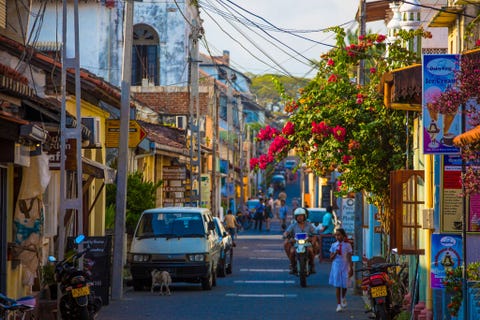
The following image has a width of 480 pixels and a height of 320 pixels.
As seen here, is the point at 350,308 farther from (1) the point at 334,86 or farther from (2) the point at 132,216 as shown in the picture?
(2) the point at 132,216

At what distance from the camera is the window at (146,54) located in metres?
54.6

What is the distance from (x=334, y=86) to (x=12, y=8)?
6.56 metres

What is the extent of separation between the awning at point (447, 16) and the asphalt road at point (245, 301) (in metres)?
5.26

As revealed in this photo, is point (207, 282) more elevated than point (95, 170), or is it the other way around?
point (95, 170)

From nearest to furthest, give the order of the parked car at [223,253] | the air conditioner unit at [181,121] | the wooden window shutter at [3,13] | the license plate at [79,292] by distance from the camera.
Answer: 1. the license plate at [79,292]
2. the wooden window shutter at [3,13]
3. the parked car at [223,253]
4. the air conditioner unit at [181,121]

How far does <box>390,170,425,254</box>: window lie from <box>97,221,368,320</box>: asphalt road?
2.53 m

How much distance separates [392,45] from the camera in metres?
22.7

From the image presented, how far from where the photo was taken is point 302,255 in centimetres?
2792

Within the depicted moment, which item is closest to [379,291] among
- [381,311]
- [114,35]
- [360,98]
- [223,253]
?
[381,311]

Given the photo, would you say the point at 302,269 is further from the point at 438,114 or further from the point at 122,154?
the point at 438,114

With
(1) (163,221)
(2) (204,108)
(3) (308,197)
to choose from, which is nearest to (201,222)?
(1) (163,221)

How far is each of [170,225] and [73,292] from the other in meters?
10.1

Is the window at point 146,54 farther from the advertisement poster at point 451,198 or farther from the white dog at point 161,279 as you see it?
the advertisement poster at point 451,198

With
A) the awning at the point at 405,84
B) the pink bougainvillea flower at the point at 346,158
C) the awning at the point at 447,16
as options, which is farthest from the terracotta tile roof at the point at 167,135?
the awning at the point at 405,84
